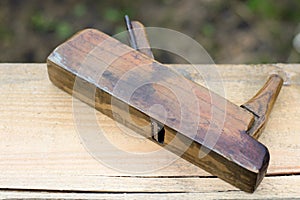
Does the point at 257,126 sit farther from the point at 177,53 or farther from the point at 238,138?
the point at 177,53

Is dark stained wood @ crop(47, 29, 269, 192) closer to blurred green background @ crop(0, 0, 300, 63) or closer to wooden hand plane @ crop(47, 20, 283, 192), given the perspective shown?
wooden hand plane @ crop(47, 20, 283, 192)

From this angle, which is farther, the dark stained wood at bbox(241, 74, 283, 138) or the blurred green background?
the blurred green background

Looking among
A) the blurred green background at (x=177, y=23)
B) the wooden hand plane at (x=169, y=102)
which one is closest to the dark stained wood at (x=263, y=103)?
the wooden hand plane at (x=169, y=102)

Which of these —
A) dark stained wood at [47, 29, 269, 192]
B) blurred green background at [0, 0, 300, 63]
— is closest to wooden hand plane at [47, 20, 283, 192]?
dark stained wood at [47, 29, 269, 192]

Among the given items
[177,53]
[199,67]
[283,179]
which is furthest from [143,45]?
[177,53]

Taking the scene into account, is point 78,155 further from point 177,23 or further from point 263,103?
point 177,23

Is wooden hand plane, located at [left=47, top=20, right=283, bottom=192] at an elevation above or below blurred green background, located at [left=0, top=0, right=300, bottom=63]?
above

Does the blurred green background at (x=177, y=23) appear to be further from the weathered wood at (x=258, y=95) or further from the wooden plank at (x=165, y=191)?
the wooden plank at (x=165, y=191)
